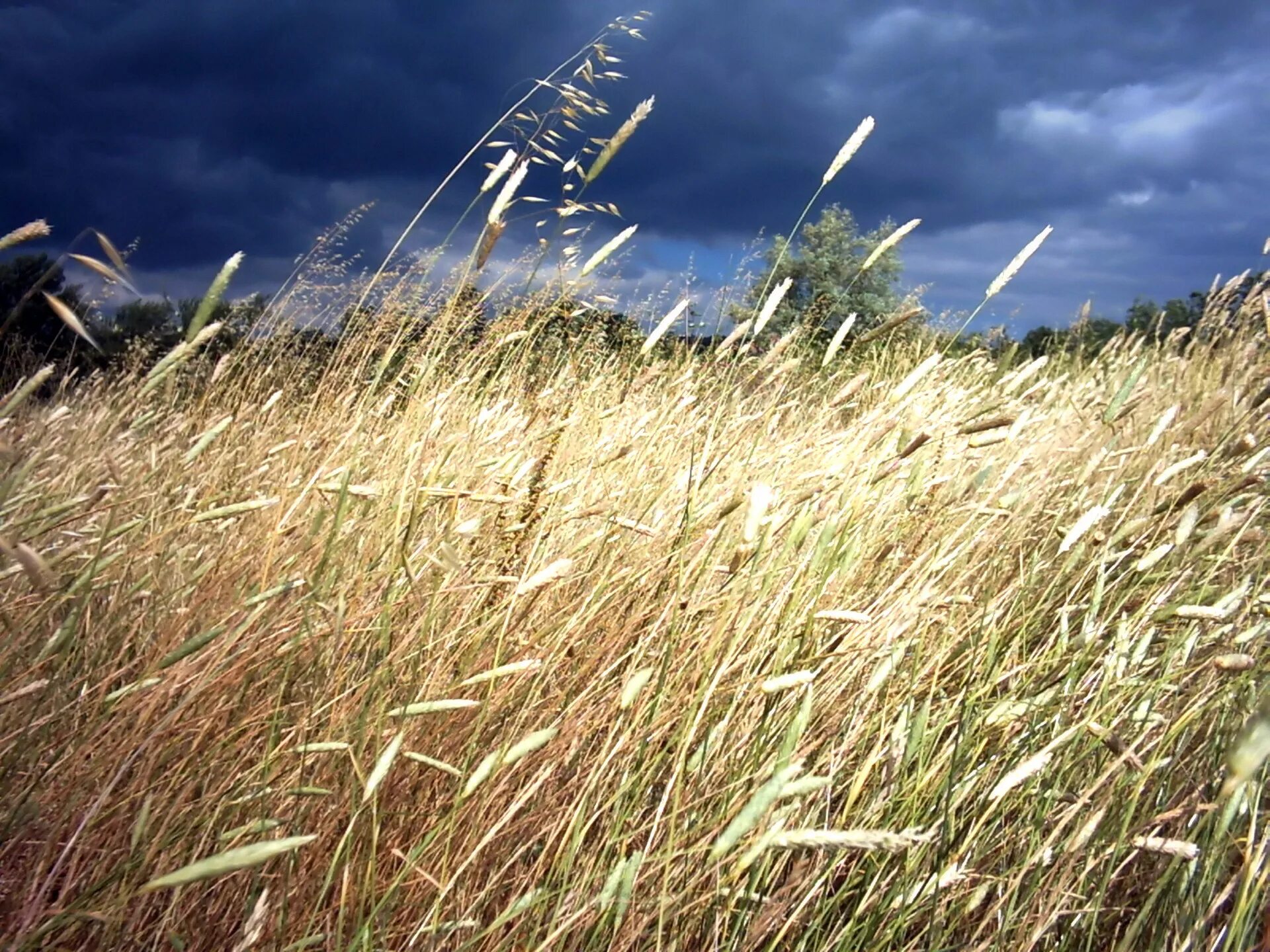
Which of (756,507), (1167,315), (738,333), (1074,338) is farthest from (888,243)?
(1167,315)

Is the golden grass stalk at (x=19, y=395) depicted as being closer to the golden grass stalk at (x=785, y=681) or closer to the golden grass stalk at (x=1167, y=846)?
the golden grass stalk at (x=785, y=681)

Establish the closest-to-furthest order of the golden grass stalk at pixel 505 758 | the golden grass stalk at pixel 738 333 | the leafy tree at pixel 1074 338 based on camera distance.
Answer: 1. the golden grass stalk at pixel 505 758
2. the golden grass stalk at pixel 738 333
3. the leafy tree at pixel 1074 338

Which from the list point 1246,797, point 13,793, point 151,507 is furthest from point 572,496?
point 1246,797

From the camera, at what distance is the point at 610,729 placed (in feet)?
4.43

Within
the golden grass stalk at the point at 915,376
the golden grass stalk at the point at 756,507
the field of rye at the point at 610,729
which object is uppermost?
the golden grass stalk at the point at 915,376

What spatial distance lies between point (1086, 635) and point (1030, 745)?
27 cm

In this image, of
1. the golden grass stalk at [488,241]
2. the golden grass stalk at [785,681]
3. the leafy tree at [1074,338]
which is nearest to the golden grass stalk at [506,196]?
the golden grass stalk at [488,241]

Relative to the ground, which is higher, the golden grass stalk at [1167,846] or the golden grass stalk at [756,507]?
the golden grass stalk at [756,507]

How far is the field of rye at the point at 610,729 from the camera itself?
1064mm

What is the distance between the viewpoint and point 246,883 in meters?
1.14

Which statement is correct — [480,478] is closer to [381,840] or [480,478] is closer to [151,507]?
[151,507]

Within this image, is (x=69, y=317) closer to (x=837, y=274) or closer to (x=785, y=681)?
(x=785, y=681)

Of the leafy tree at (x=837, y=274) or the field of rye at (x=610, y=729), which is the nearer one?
the field of rye at (x=610, y=729)

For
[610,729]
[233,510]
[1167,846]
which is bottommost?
[610,729]
